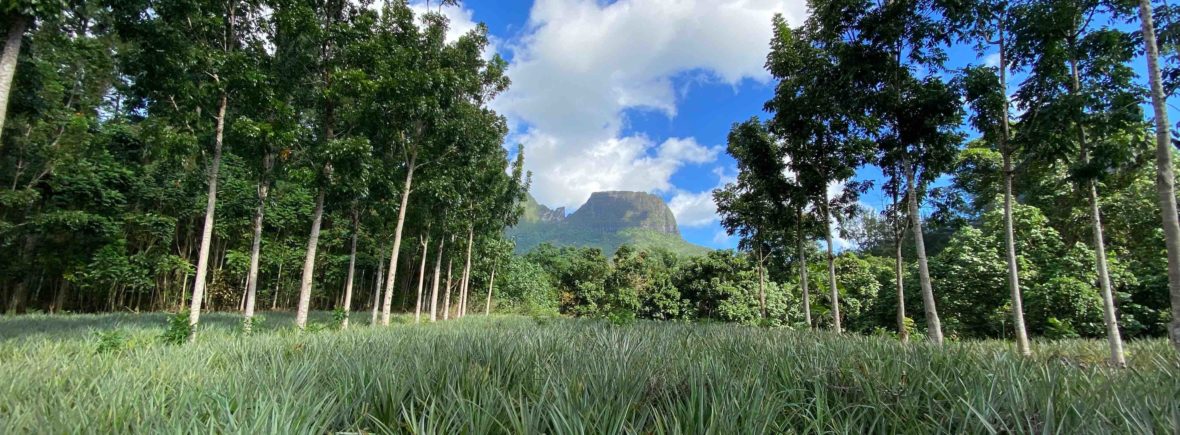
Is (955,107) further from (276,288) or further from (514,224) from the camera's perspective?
(276,288)

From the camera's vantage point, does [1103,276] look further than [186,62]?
No

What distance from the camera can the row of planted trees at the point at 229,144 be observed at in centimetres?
711

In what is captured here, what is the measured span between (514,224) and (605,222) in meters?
134

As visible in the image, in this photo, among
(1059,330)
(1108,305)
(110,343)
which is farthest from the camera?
(1059,330)

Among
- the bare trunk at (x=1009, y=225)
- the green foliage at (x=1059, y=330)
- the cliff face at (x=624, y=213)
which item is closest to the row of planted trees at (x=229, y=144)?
the bare trunk at (x=1009, y=225)

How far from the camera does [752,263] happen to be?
18.5 m

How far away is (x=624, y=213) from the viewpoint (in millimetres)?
166375

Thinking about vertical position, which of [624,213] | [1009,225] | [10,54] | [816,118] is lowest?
[1009,225]

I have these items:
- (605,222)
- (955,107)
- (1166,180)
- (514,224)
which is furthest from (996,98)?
(605,222)

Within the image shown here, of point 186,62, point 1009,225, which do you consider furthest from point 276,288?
point 1009,225

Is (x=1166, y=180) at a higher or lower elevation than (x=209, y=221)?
higher

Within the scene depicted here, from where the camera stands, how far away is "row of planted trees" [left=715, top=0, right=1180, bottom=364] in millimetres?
6172

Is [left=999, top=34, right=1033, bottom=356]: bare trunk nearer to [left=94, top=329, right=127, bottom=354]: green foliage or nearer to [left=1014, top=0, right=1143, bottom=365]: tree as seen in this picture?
[left=1014, top=0, right=1143, bottom=365]: tree

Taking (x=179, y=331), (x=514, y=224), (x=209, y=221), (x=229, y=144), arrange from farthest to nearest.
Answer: (x=514, y=224) < (x=229, y=144) < (x=209, y=221) < (x=179, y=331)
